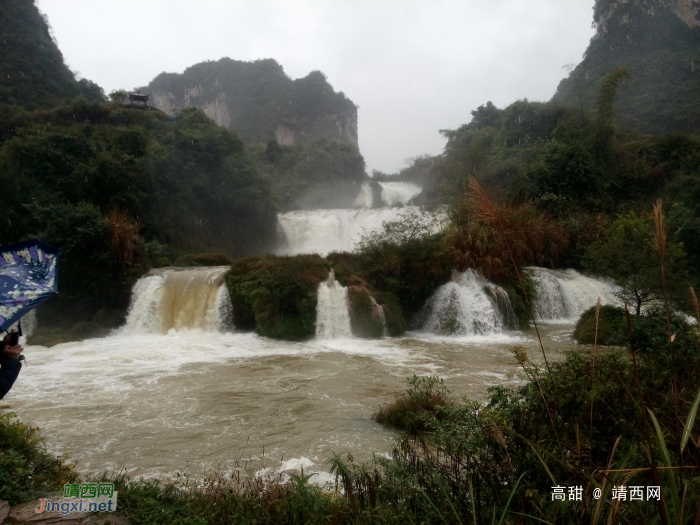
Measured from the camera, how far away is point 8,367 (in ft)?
9.37

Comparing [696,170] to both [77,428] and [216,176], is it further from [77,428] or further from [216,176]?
[77,428]

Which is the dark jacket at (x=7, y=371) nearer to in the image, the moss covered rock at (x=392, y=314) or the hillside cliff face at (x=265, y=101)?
the moss covered rock at (x=392, y=314)

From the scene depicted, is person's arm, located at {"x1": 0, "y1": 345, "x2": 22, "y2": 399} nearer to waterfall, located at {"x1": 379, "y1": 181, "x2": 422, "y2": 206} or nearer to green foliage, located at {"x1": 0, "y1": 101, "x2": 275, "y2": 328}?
green foliage, located at {"x1": 0, "y1": 101, "x2": 275, "y2": 328}

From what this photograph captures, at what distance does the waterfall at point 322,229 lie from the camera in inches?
966

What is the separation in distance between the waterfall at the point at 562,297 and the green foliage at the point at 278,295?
22.6ft

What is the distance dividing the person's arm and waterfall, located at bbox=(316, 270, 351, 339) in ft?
31.7

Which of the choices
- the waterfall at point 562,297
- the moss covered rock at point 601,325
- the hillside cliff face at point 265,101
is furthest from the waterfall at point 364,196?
the moss covered rock at point 601,325

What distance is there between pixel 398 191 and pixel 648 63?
23.9m

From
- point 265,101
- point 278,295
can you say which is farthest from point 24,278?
point 265,101

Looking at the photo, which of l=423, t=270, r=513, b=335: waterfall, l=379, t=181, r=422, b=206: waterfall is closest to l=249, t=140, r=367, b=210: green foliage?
l=379, t=181, r=422, b=206: waterfall

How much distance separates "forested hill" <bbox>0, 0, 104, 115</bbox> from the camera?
2847 cm

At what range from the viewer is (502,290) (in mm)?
13594

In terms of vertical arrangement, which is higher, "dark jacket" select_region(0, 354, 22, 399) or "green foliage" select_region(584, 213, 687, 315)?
"green foliage" select_region(584, 213, 687, 315)

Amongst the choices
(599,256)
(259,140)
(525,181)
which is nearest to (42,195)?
(599,256)
